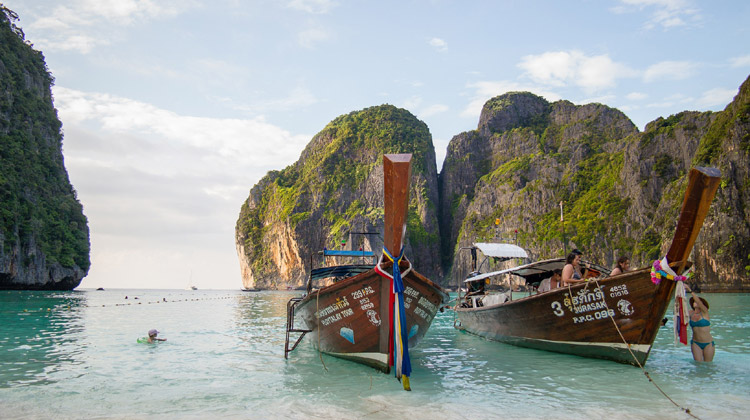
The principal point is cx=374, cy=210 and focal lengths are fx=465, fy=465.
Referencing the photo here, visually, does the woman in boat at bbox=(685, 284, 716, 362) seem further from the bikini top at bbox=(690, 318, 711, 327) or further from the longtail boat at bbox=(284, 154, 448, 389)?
the longtail boat at bbox=(284, 154, 448, 389)

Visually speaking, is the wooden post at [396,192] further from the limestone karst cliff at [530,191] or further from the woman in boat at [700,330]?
the limestone karst cliff at [530,191]

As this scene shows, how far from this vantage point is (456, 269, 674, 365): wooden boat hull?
852 centimetres

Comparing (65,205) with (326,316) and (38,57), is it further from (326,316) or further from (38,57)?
(326,316)

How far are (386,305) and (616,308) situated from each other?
Result: 4.51 m

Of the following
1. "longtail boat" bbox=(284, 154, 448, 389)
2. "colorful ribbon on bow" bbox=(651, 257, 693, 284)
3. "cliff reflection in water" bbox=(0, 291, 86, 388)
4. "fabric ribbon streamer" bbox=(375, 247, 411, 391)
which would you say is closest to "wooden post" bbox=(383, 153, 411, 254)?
"longtail boat" bbox=(284, 154, 448, 389)

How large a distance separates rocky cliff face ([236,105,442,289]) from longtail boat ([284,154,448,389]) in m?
81.2

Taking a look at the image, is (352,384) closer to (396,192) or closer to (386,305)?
(386,305)

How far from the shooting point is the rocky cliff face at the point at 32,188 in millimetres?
51656

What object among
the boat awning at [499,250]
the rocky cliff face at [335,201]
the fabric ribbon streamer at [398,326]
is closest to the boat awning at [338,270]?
the fabric ribbon streamer at [398,326]

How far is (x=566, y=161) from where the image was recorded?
9262 cm

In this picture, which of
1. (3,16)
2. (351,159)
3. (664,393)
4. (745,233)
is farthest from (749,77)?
(3,16)

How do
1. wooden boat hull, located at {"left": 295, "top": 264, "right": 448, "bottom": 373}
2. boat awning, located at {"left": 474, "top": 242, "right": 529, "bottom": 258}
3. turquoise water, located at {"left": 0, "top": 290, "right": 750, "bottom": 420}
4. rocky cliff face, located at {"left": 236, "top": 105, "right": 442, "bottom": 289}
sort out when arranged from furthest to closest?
rocky cliff face, located at {"left": 236, "top": 105, "right": 442, "bottom": 289}, boat awning, located at {"left": 474, "top": 242, "right": 529, "bottom": 258}, wooden boat hull, located at {"left": 295, "top": 264, "right": 448, "bottom": 373}, turquoise water, located at {"left": 0, "top": 290, "right": 750, "bottom": 420}

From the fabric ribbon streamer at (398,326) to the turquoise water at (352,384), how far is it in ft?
1.12

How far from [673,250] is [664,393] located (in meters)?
2.37
